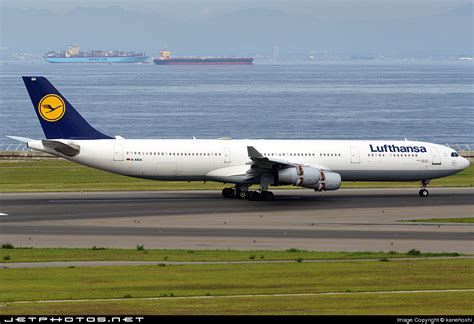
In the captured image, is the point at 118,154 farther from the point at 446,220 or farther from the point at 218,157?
the point at 446,220

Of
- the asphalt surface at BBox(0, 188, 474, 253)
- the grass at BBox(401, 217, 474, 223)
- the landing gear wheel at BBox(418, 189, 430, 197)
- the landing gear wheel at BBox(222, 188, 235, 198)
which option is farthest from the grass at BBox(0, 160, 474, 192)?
the grass at BBox(401, 217, 474, 223)

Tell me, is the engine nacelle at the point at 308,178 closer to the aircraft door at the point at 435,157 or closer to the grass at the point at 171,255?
the aircraft door at the point at 435,157

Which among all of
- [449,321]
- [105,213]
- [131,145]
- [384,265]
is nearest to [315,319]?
[449,321]

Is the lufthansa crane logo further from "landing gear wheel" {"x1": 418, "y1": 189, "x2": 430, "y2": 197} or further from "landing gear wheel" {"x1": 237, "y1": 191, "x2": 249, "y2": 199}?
"landing gear wheel" {"x1": 418, "y1": 189, "x2": 430, "y2": 197}

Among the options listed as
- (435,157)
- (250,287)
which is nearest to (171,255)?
(250,287)

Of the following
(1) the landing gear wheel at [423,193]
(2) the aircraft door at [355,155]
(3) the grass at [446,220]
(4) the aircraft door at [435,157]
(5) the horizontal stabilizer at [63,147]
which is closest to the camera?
(3) the grass at [446,220]

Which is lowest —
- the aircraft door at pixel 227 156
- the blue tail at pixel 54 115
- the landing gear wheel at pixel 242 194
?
the landing gear wheel at pixel 242 194

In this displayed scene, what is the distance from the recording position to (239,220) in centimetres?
5303

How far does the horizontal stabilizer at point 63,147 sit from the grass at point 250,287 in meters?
24.4

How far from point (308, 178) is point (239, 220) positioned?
922 cm

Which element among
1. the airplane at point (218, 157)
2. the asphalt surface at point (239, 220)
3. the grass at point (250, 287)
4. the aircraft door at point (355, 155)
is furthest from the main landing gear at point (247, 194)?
the grass at point (250, 287)

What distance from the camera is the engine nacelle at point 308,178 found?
61.1 metres

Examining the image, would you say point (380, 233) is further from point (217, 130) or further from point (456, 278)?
point (217, 130)

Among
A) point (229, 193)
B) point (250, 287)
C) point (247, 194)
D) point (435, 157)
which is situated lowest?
point (250, 287)
